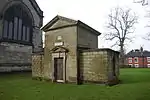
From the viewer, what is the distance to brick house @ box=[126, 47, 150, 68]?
67.6 metres

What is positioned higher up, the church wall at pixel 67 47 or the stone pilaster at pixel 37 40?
the stone pilaster at pixel 37 40

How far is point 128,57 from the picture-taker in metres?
71.1

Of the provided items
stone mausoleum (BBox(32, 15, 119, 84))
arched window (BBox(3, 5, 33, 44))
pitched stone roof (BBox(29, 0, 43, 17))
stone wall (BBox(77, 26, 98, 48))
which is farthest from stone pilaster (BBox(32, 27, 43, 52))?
stone wall (BBox(77, 26, 98, 48))

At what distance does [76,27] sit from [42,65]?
18.0 feet

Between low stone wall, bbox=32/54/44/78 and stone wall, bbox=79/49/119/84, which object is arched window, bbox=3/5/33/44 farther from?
stone wall, bbox=79/49/119/84

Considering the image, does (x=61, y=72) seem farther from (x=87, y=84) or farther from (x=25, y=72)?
(x=25, y=72)

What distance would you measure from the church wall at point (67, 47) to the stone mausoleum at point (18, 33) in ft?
26.1

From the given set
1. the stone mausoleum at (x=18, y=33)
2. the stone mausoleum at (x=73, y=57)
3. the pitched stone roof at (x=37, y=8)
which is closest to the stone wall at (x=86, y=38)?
the stone mausoleum at (x=73, y=57)

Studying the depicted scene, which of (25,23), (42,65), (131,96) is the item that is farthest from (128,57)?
(131,96)

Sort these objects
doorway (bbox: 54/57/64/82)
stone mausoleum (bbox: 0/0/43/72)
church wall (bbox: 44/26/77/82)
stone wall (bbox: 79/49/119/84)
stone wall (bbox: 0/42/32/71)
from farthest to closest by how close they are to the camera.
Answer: stone mausoleum (bbox: 0/0/43/72) < stone wall (bbox: 0/42/32/71) < doorway (bbox: 54/57/64/82) < church wall (bbox: 44/26/77/82) < stone wall (bbox: 79/49/119/84)

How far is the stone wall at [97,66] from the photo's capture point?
13.6 metres

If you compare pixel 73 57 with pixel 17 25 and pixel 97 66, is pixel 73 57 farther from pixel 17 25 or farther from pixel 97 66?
pixel 17 25

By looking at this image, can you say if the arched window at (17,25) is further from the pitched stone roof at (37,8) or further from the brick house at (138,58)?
the brick house at (138,58)

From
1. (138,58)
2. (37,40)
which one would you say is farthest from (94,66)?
(138,58)
